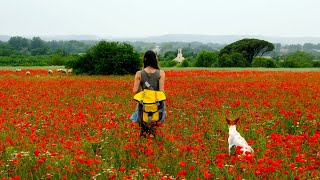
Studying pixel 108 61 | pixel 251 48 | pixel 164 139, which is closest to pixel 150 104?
pixel 164 139

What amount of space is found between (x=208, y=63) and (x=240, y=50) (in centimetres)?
825

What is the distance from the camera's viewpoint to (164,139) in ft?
25.4

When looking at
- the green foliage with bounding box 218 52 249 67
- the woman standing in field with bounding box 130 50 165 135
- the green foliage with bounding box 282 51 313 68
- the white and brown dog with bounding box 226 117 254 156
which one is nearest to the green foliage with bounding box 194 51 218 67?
the green foliage with bounding box 218 52 249 67

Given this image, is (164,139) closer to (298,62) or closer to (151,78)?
(151,78)

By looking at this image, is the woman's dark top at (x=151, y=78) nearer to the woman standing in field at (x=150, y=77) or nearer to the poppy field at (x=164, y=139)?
the woman standing in field at (x=150, y=77)

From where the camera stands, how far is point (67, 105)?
13266 mm

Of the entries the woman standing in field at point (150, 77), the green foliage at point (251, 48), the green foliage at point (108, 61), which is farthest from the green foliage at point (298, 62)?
the woman standing in field at point (150, 77)

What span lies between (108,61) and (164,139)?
2437 cm

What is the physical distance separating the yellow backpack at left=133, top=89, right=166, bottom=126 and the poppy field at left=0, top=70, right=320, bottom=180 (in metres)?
0.26

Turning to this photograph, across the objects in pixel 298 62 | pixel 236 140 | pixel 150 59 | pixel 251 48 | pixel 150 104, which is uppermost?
pixel 150 59

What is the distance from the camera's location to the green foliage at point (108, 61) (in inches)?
1240

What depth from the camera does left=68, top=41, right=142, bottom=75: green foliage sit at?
31.5 metres

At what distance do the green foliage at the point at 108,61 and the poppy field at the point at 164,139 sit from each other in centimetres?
1370

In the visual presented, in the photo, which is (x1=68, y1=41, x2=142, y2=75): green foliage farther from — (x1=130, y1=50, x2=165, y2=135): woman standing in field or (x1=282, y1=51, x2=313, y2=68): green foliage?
(x1=282, y1=51, x2=313, y2=68): green foliage
